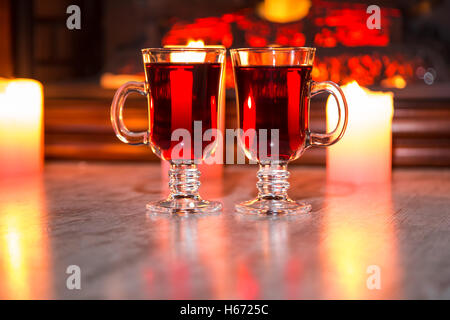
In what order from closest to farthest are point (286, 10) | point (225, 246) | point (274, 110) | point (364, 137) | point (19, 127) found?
point (225, 246) → point (274, 110) → point (364, 137) → point (19, 127) → point (286, 10)

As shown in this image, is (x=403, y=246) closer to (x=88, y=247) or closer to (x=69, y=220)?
(x=88, y=247)

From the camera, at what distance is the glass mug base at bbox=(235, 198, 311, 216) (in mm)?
1132

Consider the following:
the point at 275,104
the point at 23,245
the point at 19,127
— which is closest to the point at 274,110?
the point at 275,104

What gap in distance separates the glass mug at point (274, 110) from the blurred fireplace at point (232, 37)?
1001 millimetres

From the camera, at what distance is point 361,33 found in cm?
237

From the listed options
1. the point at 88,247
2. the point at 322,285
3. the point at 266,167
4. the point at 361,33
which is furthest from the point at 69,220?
the point at 361,33

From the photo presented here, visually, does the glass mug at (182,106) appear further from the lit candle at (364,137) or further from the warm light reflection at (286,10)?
the warm light reflection at (286,10)

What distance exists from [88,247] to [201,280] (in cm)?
21

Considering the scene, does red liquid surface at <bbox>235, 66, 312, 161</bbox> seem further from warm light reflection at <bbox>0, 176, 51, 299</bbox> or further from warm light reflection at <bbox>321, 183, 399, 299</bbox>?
warm light reflection at <bbox>0, 176, 51, 299</bbox>

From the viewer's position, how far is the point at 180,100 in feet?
3.70

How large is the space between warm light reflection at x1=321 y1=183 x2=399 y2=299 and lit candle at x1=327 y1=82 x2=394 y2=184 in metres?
0.13

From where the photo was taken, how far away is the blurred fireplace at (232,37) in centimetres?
230

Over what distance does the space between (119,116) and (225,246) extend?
1.22 ft

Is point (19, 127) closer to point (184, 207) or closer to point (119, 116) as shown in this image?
point (119, 116)
